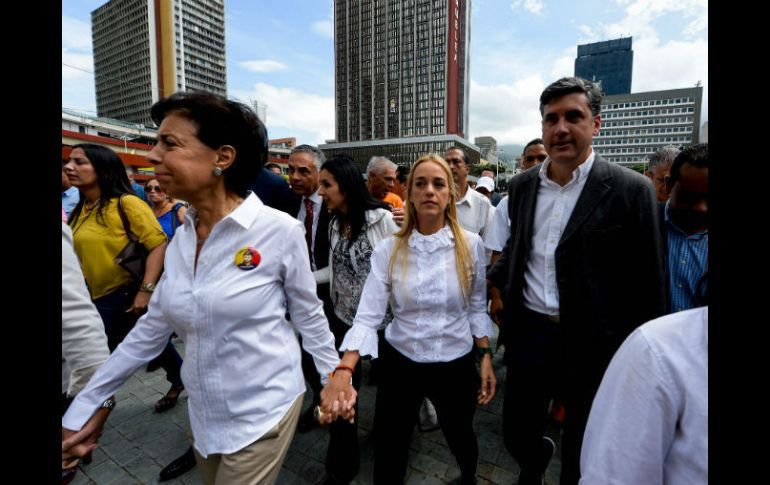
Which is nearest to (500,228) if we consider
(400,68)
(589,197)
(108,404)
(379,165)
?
(589,197)

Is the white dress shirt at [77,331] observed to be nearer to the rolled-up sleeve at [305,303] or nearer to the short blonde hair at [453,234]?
the rolled-up sleeve at [305,303]

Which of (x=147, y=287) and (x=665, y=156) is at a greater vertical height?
(x=665, y=156)

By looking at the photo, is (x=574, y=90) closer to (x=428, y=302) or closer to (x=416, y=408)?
(x=428, y=302)

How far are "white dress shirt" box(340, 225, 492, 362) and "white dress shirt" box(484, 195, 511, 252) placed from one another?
0.44 m

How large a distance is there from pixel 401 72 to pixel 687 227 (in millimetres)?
96157

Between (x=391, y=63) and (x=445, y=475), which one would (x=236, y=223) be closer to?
(x=445, y=475)

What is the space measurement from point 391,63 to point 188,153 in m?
98.6

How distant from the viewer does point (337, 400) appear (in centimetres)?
158

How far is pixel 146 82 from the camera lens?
254ft

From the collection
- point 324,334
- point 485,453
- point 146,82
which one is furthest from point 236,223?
point 146,82

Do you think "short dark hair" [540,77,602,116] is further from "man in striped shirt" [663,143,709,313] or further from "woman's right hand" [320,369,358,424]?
"woman's right hand" [320,369,358,424]

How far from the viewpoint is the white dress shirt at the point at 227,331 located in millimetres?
1386

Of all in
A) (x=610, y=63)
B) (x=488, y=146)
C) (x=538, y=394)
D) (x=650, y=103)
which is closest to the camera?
(x=538, y=394)

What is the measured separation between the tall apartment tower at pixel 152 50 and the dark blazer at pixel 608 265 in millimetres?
84629
